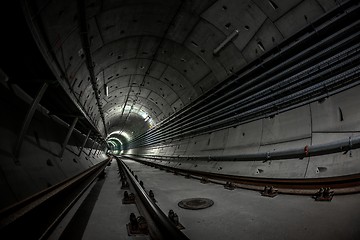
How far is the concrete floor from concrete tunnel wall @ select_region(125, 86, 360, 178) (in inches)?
32.0

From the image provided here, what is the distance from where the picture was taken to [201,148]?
9273 mm

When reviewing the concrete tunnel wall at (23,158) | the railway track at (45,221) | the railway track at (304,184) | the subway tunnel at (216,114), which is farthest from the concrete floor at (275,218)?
the concrete tunnel wall at (23,158)

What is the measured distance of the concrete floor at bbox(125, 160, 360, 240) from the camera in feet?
6.96

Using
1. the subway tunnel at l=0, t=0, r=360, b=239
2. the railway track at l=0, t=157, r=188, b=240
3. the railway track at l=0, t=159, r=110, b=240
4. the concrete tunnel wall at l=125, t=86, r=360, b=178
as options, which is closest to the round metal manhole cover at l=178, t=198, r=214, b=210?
the subway tunnel at l=0, t=0, r=360, b=239

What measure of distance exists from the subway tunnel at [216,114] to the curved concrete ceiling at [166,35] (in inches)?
1.7

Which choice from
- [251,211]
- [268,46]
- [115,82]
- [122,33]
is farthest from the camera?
[115,82]

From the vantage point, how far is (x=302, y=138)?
14.9 feet

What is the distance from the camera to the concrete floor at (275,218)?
212 cm

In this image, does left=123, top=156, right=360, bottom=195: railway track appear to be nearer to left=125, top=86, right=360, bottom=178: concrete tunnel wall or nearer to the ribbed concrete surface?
left=125, top=86, right=360, bottom=178: concrete tunnel wall

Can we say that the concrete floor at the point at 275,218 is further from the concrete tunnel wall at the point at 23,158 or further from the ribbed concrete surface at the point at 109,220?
the concrete tunnel wall at the point at 23,158

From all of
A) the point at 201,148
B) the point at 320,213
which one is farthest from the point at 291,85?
the point at 201,148

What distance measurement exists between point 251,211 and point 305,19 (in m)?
4.65

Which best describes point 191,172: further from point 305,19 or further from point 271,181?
point 305,19

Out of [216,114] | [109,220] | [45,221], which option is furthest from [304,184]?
[216,114]
